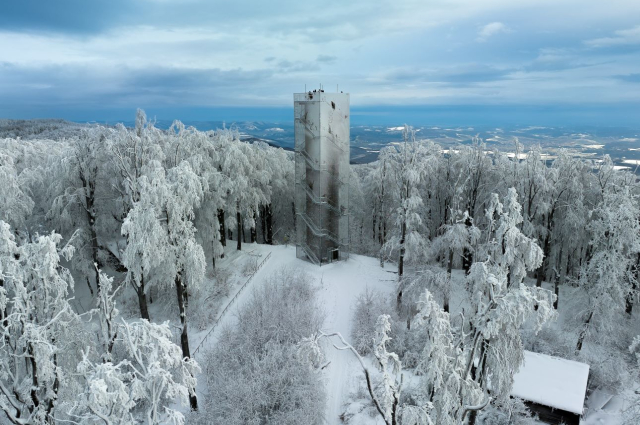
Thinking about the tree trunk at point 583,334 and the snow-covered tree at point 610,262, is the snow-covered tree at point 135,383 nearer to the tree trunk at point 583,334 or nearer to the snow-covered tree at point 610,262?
the tree trunk at point 583,334

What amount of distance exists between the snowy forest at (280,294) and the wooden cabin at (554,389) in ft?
2.53

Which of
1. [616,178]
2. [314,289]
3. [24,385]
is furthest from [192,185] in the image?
[616,178]

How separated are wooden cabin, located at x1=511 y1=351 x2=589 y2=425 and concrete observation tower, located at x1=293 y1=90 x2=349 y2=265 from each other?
1282 centimetres

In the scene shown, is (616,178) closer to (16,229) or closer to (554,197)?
(554,197)

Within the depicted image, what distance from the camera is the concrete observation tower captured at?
23.3 metres

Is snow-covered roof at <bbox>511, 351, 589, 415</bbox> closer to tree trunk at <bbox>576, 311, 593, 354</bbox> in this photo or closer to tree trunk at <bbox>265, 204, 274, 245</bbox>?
tree trunk at <bbox>576, 311, 593, 354</bbox>

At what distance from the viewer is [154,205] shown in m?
14.0

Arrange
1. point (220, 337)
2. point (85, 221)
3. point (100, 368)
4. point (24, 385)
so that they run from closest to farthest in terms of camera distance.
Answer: point (100, 368)
point (24, 385)
point (220, 337)
point (85, 221)

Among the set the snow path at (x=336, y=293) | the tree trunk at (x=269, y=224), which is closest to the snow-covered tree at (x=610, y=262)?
the snow path at (x=336, y=293)

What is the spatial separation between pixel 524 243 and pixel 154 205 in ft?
38.8

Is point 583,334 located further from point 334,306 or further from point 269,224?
point 269,224

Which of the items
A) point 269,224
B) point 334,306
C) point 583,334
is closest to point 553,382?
point 583,334

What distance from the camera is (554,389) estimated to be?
15055mm

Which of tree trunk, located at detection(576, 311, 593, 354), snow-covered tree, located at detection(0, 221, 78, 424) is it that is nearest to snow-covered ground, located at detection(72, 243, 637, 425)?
tree trunk, located at detection(576, 311, 593, 354)
